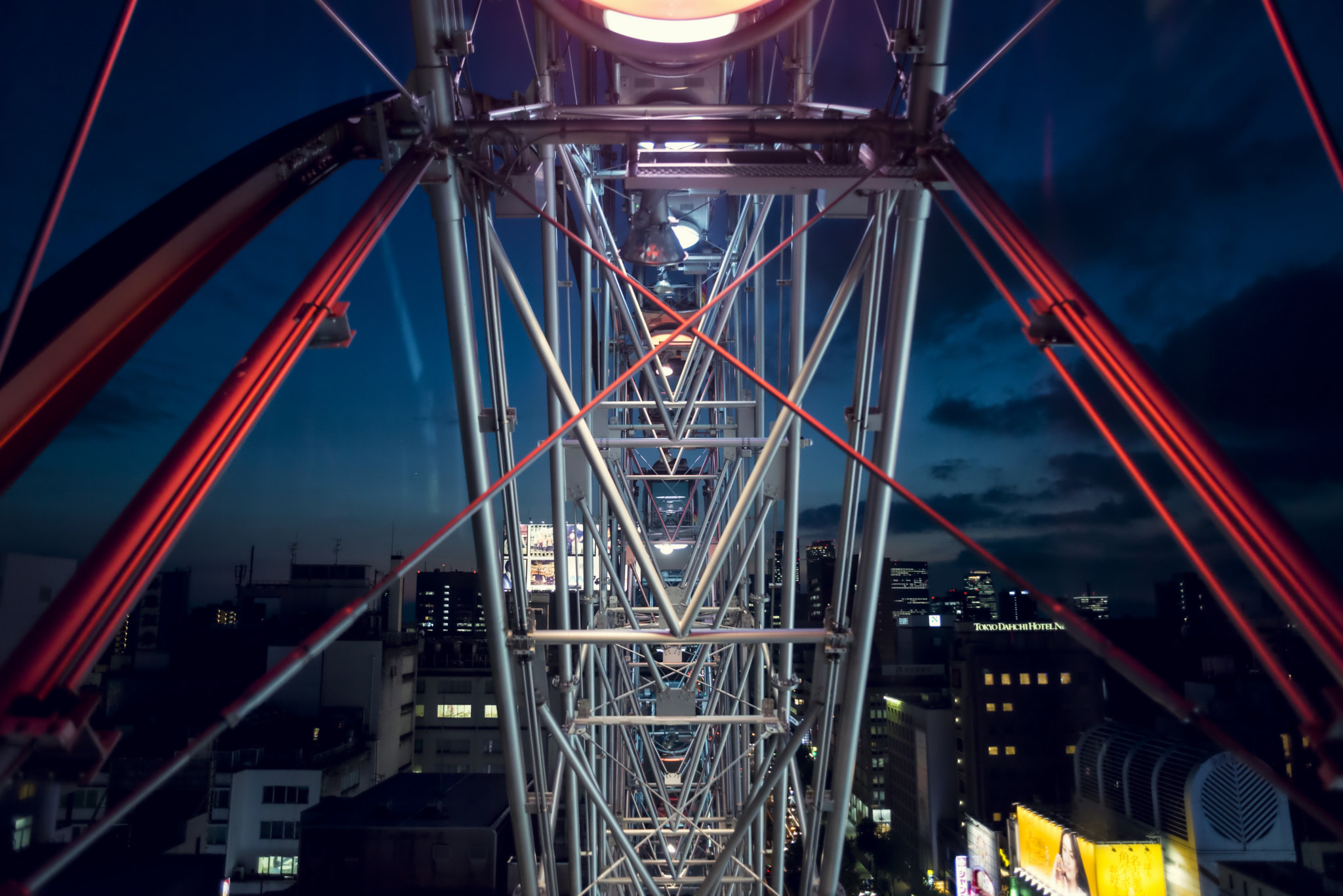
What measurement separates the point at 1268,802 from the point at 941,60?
3827 centimetres

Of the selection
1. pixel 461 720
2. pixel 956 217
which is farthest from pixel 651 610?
pixel 461 720

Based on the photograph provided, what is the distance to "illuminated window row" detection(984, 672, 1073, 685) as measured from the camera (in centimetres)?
4759

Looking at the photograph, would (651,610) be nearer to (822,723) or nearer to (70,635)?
(822,723)

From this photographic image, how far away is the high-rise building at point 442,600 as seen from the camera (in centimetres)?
11244

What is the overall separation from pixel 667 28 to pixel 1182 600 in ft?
198

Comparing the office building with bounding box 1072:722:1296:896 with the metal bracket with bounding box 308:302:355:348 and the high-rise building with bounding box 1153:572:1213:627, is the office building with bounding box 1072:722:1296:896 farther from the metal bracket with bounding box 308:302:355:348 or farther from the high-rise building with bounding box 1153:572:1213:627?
the metal bracket with bounding box 308:302:355:348

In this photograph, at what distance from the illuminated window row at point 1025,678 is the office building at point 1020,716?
0.04 meters

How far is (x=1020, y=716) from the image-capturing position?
47.1 m

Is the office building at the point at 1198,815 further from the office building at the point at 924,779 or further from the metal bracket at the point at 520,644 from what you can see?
the metal bracket at the point at 520,644

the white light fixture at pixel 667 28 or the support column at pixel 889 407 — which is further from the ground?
the white light fixture at pixel 667 28

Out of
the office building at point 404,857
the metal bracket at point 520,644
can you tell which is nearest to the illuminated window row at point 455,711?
the office building at point 404,857

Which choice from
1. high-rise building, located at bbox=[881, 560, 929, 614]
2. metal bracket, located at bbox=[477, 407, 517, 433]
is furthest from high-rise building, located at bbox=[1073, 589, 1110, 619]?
metal bracket, located at bbox=[477, 407, 517, 433]

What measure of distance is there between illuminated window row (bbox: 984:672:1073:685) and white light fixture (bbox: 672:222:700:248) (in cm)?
4349

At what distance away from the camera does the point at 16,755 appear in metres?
2.26
